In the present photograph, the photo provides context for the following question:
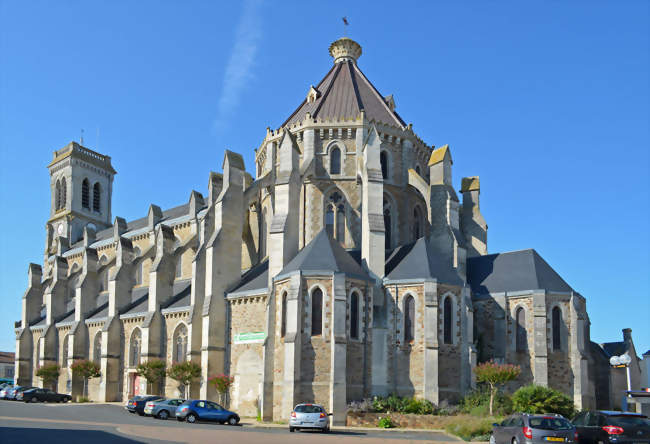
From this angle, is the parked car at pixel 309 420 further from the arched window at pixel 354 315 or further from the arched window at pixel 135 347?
the arched window at pixel 135 347

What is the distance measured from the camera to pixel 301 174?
40.8 metres

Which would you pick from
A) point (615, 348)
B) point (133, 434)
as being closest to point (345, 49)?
point (615, 348)

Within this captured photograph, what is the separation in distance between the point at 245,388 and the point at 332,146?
1581 cm

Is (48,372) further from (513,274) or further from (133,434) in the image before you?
(513,274)

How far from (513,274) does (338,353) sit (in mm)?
12001

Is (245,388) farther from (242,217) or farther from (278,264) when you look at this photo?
(242,217)

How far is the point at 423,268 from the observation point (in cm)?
3469

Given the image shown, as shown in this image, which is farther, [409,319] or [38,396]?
[38,396]

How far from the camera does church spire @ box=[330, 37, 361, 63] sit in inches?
1957

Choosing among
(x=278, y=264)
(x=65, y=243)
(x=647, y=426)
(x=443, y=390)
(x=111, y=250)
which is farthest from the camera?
(x=65, y=243)

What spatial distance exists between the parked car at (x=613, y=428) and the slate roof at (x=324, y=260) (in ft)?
48.5

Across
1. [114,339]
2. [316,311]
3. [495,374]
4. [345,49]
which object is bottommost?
[495,374]

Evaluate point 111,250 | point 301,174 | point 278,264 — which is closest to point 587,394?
point 278,264

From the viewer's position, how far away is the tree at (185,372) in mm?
37500
